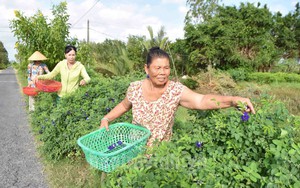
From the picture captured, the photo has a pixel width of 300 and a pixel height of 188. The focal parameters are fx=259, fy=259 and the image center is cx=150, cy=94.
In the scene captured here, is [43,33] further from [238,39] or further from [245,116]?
[238,39]

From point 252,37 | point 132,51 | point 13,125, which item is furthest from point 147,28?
point 13,125

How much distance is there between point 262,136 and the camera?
5.20 feet

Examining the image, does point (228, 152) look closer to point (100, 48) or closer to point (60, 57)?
point (60, 57)

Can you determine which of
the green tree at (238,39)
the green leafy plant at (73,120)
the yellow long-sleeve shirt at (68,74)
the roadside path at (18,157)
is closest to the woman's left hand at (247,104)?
the green leafy plant at (73,120)

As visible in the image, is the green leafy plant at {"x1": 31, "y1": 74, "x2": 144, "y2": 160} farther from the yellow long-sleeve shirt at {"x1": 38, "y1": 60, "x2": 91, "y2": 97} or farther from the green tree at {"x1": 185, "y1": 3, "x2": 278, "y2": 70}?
the green tree at {"x1": 185, "y1": 3, "x2": 278, "y2": 70}

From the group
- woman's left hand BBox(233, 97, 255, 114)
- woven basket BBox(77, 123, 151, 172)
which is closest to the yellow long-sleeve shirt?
woven basket BBox(77, 123, 151, 172)

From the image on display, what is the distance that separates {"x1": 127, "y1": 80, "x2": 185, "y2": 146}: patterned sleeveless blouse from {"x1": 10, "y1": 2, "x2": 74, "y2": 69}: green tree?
5786 millimetres

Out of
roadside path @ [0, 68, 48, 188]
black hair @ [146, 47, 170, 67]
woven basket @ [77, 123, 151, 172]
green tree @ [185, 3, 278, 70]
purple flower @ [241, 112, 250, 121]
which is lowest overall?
roadside path @ [0, 68, 48, 188]

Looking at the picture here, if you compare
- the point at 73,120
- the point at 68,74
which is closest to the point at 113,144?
the point at 73,120

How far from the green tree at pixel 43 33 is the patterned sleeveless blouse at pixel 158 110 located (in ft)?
19.0

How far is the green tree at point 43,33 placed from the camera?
7078mm

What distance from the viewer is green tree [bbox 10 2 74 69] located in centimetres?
708

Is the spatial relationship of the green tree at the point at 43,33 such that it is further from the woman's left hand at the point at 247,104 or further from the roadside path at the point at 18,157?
the woman's left hand at the point at 247,104

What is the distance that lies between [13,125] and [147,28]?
1248cm
